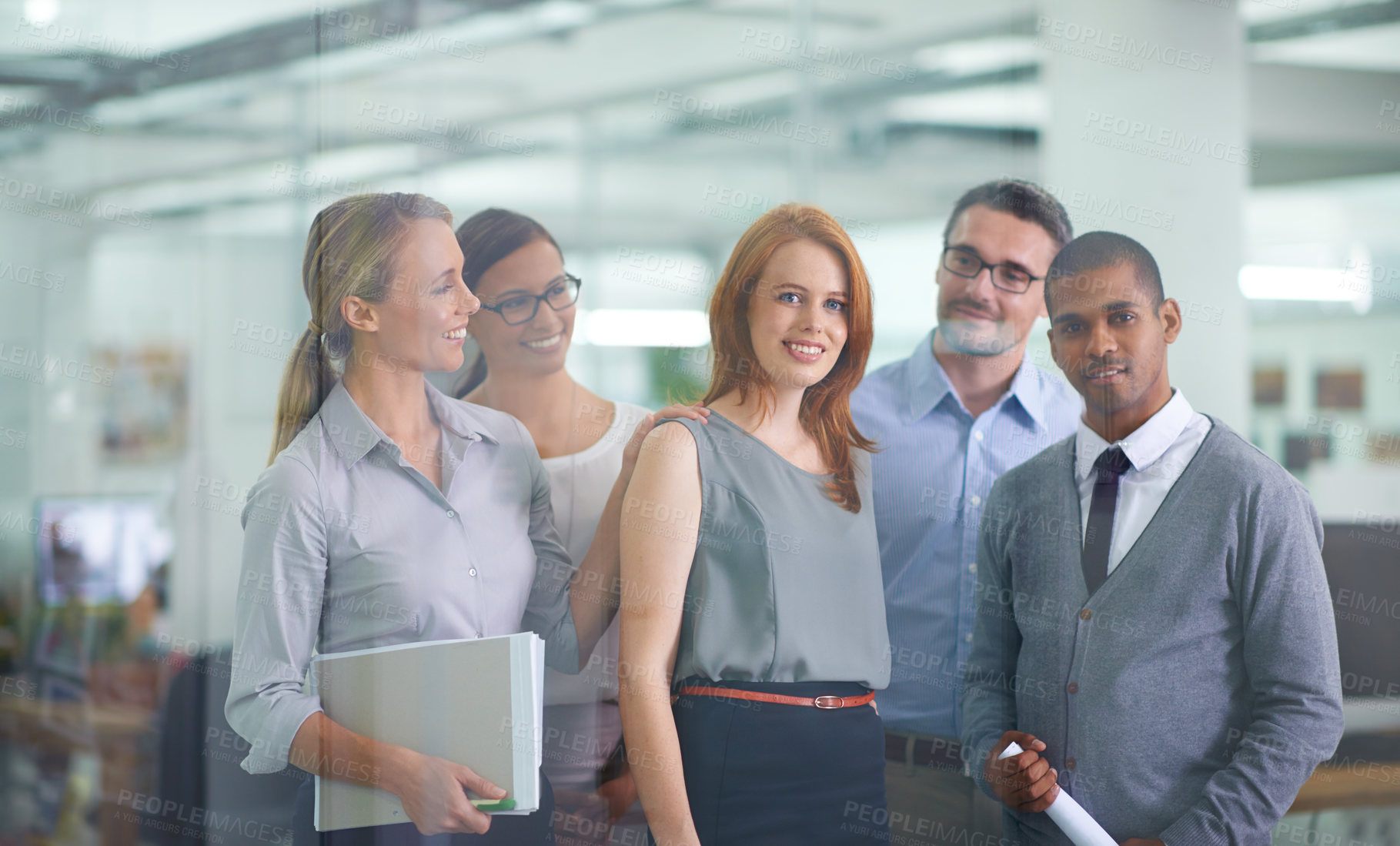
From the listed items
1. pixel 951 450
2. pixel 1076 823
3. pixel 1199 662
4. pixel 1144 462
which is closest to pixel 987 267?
pixel 951 450

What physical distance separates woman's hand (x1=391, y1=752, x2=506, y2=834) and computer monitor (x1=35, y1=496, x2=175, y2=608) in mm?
621

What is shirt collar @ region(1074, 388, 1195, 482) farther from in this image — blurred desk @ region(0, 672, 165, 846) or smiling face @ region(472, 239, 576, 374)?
blurred desk @ region(0, 672, 165, 846)

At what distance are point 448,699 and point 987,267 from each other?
1.39 meters

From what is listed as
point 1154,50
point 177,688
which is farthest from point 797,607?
point 1154,50

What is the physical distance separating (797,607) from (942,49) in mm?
1348

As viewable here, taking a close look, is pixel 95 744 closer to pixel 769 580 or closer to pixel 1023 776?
pixel 769 580

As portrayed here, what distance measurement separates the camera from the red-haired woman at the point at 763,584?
1888mm

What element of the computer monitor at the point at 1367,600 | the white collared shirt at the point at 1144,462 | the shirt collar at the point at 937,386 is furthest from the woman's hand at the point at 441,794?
the computer monitor at the point at 1367,600

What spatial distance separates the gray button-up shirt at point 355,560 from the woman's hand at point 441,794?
8.2 inches

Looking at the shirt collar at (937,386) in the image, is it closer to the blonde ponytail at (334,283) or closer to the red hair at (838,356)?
the red hair at (838,356)

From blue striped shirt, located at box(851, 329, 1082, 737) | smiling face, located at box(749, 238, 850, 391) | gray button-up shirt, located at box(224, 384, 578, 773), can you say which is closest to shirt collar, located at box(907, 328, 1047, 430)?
blue striped shirt, located at box(851, 329, 1082, 737)

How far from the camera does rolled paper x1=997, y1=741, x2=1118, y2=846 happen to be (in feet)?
6.68

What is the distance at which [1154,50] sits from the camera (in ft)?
7.95

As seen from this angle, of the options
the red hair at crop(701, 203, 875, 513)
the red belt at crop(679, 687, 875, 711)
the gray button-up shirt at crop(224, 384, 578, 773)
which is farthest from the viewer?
the red hair at crop(701, 203, 875, 513)
